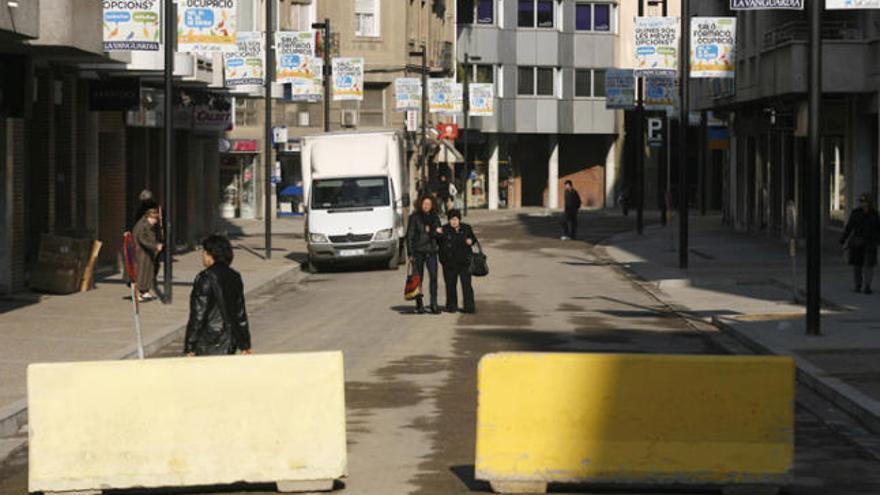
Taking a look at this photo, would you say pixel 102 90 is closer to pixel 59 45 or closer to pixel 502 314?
pixel 59 45

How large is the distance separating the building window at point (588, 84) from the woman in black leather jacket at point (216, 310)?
264ft

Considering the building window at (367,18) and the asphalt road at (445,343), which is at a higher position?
the building window at (367,18)

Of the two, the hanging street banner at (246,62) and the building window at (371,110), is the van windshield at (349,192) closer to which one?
the hanging street banner at (246,62)

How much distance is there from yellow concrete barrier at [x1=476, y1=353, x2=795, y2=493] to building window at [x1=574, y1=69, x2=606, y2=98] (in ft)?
270

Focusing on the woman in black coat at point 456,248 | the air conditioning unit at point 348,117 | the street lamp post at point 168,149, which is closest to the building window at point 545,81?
the air conditioning unit at point 348,117

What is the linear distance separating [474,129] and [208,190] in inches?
1512

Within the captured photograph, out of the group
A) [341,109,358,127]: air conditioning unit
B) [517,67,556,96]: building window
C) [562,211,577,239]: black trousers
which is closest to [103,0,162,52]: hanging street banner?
[562,211,577,239]: black trousers

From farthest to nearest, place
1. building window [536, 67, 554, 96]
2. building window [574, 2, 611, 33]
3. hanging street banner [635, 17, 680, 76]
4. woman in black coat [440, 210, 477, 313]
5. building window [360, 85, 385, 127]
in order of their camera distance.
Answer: building window [574, 2, 611, 33] < building window [536, 67, 554, 96] < building window [360, 85, 385, 127] < hanging street banner [635, 17, 680, 76] < woman in black coat [440, 210, 477, 313]

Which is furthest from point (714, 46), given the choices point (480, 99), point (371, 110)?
point (480, 99)

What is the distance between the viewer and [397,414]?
1617 cm

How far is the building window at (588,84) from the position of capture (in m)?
93.9

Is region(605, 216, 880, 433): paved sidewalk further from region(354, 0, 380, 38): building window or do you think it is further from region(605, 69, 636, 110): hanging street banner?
region(354, 0, 380, 38): building window

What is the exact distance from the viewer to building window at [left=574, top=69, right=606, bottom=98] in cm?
9394

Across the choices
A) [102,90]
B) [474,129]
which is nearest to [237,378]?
[102,90]
